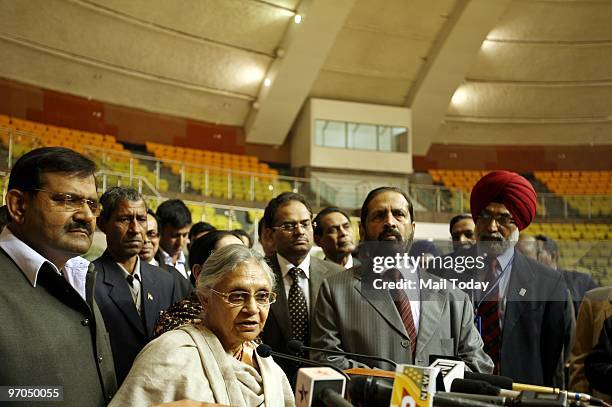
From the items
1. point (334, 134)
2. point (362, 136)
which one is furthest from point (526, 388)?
point (362, 136)

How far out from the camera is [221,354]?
2.15 meters

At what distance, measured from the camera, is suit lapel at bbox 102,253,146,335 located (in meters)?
3.03

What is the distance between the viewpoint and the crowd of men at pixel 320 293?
2029mm

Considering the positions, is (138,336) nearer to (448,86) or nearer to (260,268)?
(260,268)

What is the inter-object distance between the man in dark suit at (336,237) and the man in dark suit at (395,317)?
1.61m

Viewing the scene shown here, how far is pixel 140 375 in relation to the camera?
2018 millimetres

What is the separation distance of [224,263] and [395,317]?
632mm

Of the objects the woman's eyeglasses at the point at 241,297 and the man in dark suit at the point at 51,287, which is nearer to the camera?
the man in dark suit at the point at 51,287

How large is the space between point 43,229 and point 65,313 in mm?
256

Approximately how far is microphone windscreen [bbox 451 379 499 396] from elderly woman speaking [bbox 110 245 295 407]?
0.72m

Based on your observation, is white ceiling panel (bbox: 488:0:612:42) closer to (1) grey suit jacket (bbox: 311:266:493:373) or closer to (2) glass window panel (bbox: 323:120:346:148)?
(2) glass window panel (bbox: 323:120:346:148)

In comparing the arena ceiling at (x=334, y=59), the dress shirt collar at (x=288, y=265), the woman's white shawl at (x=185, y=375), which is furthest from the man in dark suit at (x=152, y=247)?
the arena ceiling at (x=334, y=59)

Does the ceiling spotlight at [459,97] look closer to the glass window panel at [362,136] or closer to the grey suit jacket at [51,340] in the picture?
the glass window panel at [362,136]

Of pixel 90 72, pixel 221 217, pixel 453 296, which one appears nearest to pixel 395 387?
pixel 453 296
